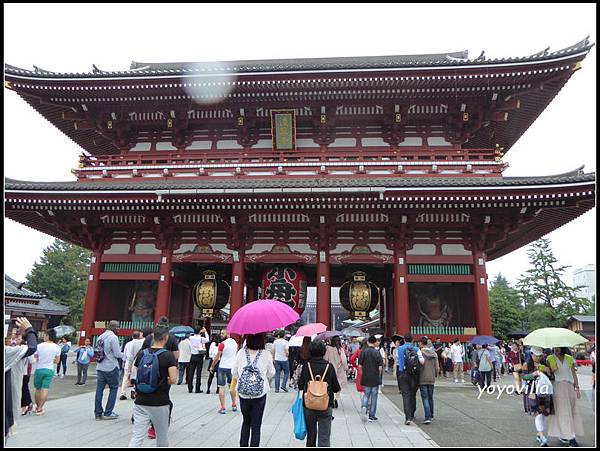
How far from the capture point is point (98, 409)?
8102 mm

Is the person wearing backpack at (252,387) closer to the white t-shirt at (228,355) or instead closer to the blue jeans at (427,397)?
the white t-shirt at (228,355)

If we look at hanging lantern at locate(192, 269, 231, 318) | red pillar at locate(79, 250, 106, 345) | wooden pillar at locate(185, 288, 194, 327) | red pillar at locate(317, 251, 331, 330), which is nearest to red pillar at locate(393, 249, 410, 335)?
red pillar at locate(317, 251, 331, 330)

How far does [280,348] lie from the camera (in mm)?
11648

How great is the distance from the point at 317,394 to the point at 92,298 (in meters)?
15.0

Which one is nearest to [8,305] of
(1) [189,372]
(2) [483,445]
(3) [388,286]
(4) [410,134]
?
(1) [189,372]

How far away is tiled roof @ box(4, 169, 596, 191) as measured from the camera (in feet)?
47.4

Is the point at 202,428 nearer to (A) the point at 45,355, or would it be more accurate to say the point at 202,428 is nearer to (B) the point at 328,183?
(A) the point at 45,355

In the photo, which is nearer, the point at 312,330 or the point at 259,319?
the point at 259,319

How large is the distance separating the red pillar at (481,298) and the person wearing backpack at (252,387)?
41.7ft

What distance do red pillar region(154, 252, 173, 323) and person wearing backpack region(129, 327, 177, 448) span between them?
12.2 m

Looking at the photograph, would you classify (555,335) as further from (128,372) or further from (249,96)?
(249,96)

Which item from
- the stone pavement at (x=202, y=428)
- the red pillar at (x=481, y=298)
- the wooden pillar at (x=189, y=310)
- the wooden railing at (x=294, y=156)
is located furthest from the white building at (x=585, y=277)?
the stone pavement at (x=202, y=428)

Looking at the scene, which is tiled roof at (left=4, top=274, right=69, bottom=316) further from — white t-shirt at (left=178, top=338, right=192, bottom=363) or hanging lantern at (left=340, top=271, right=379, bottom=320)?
hanging lantern at (left=340, top=271, right=379, bottom=320)

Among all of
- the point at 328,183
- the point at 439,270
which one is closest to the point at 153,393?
the point at 328,183
